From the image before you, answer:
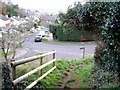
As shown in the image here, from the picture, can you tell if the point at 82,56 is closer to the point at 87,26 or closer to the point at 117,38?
the point at 87,26

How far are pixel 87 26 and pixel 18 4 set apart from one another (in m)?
1.22

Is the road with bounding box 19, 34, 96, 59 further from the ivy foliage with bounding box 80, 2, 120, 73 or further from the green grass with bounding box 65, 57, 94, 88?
the ivy foliage with bounding box 80, 2, 120, 73

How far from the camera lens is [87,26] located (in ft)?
14.9

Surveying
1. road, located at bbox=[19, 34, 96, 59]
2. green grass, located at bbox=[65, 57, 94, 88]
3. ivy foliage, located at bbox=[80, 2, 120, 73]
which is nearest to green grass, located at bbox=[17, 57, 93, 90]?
green grass, located at bbox=[65, 57, 94, 88]

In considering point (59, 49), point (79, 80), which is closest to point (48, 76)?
point (79, 80)

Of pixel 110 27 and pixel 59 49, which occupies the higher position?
pixel 110 27

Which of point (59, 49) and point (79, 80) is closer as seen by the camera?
point (79, 80)

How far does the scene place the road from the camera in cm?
596

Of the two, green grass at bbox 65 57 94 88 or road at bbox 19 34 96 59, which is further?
road at bbox 19 34 96 59

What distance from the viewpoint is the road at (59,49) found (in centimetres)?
596

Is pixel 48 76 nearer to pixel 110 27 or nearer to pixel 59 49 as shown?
pixel 59 49

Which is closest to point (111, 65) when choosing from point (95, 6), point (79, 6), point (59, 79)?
point (95, 6)

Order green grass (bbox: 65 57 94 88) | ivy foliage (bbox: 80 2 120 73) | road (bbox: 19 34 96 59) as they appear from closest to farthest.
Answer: ivy foliage (bbox: 80 2 120 73) → green grass (bbox: 65 57 94 88) → road (bbox: 19 34 96 59)

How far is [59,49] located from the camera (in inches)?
285
